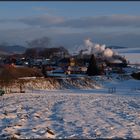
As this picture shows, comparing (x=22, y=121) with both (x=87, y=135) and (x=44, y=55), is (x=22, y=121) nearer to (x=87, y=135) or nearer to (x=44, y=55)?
(x=87, y=135)

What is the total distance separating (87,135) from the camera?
1056 centimetres

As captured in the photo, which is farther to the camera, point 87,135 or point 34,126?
point 34,126

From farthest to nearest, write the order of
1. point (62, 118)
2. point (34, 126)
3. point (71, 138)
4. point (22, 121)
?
point (62, 118)
point (22, 121)
point (34, 126)
point (71, 138)

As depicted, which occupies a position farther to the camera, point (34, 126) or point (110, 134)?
point (34, 126)

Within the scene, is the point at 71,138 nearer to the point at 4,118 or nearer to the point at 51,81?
the point at 4,118

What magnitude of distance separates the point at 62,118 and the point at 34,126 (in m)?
2.10

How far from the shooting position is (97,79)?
213ft

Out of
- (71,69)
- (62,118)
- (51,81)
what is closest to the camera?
(62,118)

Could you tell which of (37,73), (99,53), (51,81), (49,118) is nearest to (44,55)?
(99,53)

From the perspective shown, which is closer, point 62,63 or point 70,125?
point 70,125

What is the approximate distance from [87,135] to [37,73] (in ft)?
185

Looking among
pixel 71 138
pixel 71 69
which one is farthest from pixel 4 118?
pixel 71 69

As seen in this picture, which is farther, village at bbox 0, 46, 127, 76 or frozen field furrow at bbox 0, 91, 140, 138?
village at bbox 0, 46, 127, 76

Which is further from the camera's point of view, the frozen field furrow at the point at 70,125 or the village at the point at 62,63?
the village at the point at 62,63
